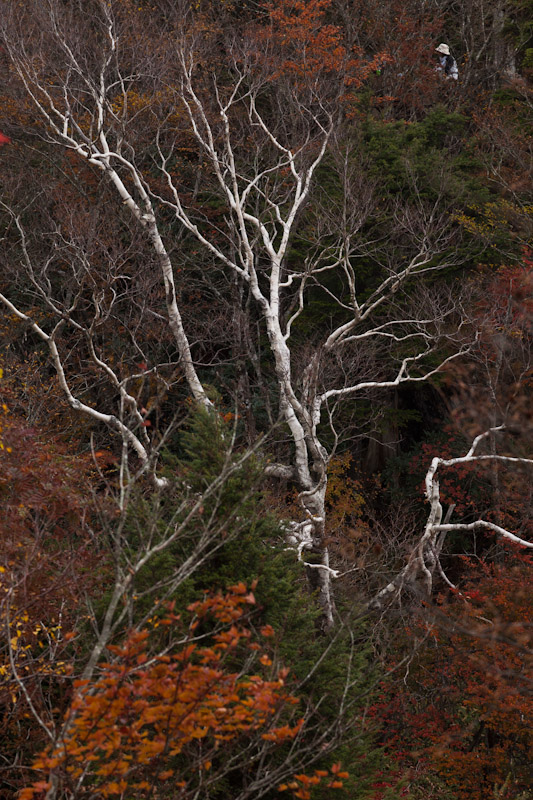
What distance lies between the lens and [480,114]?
20.8m

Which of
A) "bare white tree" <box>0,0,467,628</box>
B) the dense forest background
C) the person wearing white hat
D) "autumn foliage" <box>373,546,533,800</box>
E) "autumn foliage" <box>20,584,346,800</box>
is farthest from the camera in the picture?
the person wearing white hat

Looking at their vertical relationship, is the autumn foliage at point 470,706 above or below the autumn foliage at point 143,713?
below

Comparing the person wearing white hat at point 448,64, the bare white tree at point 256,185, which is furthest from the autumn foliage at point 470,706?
the person wearing white hat at point 448,64

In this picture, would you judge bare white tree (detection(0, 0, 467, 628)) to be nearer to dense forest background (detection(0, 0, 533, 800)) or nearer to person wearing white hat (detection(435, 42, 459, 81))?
dense forest background (detection(0, 0, 533, 800))

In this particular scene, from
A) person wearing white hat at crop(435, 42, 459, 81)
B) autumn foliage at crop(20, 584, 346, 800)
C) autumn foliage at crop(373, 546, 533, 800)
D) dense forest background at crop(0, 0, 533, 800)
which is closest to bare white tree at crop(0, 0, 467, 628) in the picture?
dense forest background at crop(0, 0, 533, 800)

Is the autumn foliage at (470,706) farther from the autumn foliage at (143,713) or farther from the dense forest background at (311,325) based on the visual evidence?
the autumn foliage at (143,713)

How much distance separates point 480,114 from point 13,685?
18.8 m

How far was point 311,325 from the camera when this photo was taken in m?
17.9

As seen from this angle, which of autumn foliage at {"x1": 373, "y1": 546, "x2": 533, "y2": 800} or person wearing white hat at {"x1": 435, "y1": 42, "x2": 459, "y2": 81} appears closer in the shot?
autumn foliage at {"x1": 373, "y1": 546, "x2": 533, "y2": 800}

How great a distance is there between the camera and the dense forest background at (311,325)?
1029 cm

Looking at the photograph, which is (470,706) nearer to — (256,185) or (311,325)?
(311,325)

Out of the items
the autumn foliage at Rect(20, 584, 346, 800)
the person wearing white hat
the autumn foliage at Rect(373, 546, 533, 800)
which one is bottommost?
the autumn foliage at Rect(373, 546, 533, 800)

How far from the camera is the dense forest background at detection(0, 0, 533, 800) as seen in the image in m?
10.3

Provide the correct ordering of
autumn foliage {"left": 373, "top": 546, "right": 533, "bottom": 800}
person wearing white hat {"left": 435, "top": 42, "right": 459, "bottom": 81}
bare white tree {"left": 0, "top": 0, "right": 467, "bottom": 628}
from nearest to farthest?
1. autumn foliage {"left": 373, "top": 546, "right": 533, "bottom": 800}
2. bare white tree {"left": 0, "top": 0, "right": 467, "bottom": 628}
3. person wearing white hat {"left": 435, "top": 42, "right": 459, "bottom": 81}
